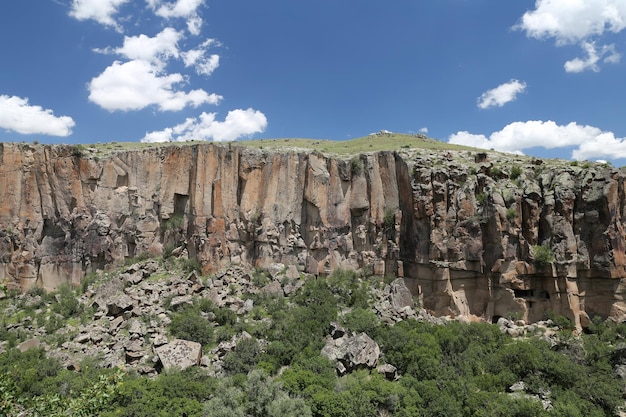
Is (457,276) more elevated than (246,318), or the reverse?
(457,276)

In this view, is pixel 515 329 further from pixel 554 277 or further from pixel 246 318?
pixel 246 318

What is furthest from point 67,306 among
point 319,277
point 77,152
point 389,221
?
point 389,221

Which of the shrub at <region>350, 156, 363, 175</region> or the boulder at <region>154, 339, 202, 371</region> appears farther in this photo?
the shrub at <region>350, 156, 363, 175</region>

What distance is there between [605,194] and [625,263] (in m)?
4.95

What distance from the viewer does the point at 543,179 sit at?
30.1 metres

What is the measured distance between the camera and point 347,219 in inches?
1283

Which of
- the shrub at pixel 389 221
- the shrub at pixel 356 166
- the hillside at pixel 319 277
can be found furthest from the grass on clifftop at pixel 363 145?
the shrub at pixel 389 221

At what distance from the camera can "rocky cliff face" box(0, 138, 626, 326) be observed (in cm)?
2844

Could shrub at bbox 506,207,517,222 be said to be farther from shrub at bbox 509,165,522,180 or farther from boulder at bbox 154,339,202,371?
boulder at bbox 154,339,202,371

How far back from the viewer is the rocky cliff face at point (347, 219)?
93.3 feet

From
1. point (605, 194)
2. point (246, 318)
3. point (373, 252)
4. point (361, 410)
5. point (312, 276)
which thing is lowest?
point (361, 410)

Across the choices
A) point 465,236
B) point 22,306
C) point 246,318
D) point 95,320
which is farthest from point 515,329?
point 22,306

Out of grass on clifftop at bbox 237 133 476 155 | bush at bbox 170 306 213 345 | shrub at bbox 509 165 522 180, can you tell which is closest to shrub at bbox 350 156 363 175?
grass on clifftop at bbox 237 133 476 155

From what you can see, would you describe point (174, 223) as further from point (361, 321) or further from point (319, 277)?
point (361, 321)
